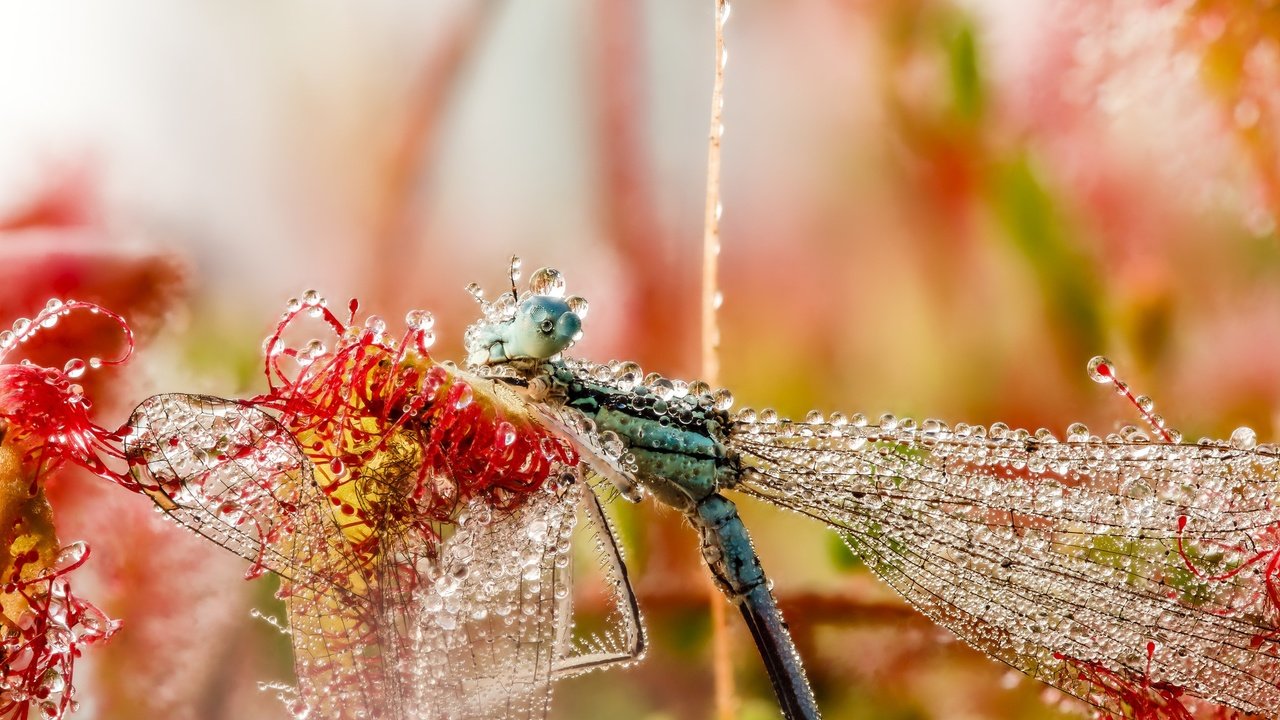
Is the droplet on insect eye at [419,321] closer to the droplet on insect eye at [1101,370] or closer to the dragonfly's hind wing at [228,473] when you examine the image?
the dragonfly's hind wing at [228,473]

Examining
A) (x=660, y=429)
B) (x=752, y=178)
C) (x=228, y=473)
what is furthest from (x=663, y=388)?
(x=752, y=178)

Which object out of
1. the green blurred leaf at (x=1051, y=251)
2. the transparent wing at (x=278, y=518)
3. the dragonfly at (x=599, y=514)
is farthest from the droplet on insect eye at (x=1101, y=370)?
the green blurred leaf at (x=1051, y=251)

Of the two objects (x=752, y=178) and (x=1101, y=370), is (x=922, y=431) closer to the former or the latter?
(x=1101, y=370)

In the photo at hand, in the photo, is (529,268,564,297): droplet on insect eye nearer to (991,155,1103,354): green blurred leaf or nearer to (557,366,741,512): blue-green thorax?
(557,366,741,512): blue-green thorax

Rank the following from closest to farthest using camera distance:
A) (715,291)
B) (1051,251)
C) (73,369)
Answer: (73,369) < (715,291) < (1051,251)

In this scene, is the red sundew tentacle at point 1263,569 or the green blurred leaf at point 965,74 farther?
the green blurred leaf at point 965,74

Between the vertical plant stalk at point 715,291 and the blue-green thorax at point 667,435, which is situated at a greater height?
the vertical plant stalk at point 715,291

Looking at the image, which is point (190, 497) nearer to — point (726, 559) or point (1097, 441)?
point (726, 559)
